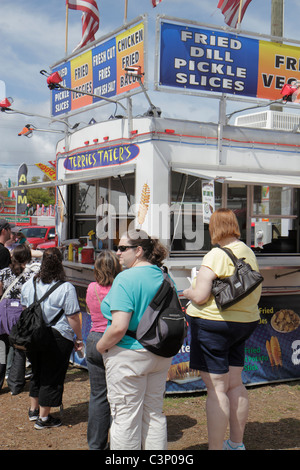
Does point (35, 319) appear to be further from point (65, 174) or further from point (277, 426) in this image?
point (65, 174)

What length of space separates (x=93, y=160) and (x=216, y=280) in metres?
3.55

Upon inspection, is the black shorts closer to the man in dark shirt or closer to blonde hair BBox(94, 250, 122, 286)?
blonde hair BBox(94, 250, 122, 286)

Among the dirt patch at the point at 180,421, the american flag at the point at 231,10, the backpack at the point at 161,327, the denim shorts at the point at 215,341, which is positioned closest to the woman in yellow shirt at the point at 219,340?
the denim shorts at the point at 215,341

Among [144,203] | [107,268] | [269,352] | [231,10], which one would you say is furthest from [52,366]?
[231,10]

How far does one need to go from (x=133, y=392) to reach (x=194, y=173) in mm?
3100

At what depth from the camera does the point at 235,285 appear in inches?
135

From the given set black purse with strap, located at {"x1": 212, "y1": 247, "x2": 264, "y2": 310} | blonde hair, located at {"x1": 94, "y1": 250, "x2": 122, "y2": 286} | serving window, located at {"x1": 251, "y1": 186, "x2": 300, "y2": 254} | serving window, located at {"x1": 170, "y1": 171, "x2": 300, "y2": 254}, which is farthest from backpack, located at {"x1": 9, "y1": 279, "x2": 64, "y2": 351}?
serving window, located at {"x1": 251, "y1": 186, "x2": 300, "y2": 254}

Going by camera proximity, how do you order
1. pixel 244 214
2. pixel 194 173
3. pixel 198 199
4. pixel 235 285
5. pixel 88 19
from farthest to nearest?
pixel 88 19 < pixel 244 214 < pixel 198 199 < pixel 194 173 < pixel 235 285

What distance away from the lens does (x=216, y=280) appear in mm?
3504

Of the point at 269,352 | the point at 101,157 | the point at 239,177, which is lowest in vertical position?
the point at 269,352

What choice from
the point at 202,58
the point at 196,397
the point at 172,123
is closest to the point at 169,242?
the point at 172,123

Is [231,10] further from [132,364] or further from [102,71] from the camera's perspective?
[132,364]

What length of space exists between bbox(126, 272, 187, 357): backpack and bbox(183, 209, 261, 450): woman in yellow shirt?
1.35 ft

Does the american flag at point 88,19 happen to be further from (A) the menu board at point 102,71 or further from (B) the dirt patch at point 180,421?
(B) the dirt patch at point 180,421
